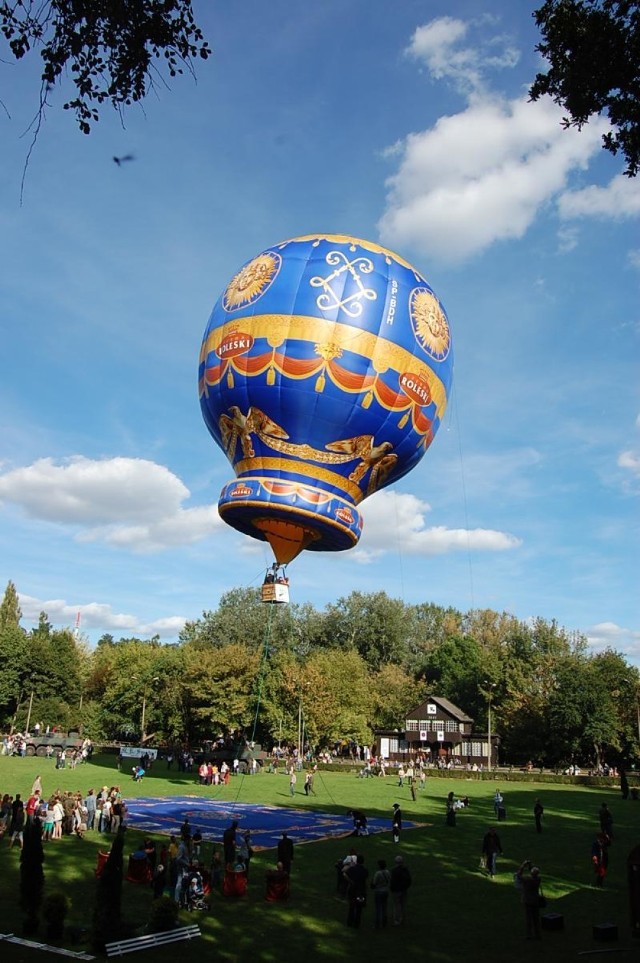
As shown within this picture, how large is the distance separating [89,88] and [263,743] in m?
60.3

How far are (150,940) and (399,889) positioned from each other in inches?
198

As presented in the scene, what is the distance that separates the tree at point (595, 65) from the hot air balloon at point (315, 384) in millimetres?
11727

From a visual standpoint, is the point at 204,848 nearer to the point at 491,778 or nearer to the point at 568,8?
the point at 568,8

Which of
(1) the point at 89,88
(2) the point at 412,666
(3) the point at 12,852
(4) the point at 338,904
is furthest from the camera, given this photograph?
(2) the point at 412,666

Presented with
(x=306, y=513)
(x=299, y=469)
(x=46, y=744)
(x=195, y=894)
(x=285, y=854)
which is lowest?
(x=195, y=894)

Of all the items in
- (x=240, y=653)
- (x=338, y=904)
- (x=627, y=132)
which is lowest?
(x=338, y=904)

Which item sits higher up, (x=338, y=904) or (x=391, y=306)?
(x=391, y=306)

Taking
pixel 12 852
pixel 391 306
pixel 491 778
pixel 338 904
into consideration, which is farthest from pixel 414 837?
pixel 491 778

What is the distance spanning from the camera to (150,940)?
13344mm

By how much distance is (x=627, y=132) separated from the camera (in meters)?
15.3

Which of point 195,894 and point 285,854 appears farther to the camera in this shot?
point 285,854

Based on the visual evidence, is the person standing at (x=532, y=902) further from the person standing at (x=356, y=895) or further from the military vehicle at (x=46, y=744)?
the military vehicle at (x=46, y=744)

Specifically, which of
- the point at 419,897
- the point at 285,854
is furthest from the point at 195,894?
the point at 419,897

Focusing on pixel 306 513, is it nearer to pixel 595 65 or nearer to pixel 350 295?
pixel 350 295
